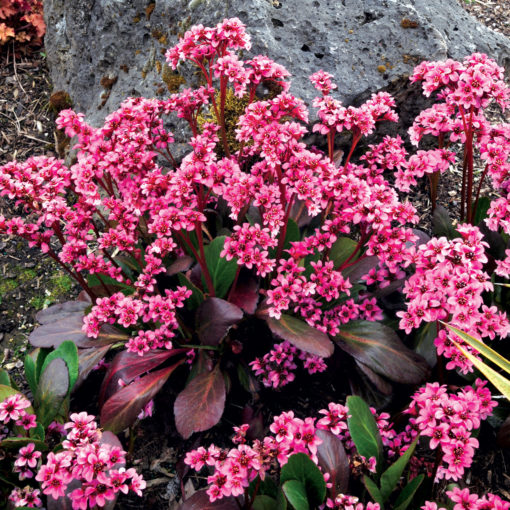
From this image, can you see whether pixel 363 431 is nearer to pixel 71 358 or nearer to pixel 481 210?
pixel 71 358

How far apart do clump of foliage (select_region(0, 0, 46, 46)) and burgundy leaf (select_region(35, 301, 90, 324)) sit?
340 centimetres

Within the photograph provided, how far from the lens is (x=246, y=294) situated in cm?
236

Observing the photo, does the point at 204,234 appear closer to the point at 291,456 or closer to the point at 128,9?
the point at 291,456

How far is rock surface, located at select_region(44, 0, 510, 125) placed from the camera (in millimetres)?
3253

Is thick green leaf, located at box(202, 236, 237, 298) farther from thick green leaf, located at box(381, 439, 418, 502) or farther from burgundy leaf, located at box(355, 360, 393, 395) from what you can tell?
thick green leaf, located at box(381, 439, 418, 502)

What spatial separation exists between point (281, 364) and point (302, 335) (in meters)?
0.40

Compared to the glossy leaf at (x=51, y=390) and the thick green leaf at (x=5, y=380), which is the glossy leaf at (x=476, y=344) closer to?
the glossy leaf at (x=51, y=390)

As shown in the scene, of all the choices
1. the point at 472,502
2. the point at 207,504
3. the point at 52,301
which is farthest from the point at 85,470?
the point at 52,301

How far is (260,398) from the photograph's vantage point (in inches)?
99.7

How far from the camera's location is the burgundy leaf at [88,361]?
8.07ft

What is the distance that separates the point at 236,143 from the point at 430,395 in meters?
2.04

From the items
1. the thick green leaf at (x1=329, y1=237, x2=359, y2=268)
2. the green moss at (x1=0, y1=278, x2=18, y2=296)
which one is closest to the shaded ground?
the green moss at (x1=0, y1=278, x2=18, y2=296)

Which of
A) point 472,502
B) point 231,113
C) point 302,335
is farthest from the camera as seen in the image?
point 231,113

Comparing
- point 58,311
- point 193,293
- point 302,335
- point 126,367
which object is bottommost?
point 58,311
